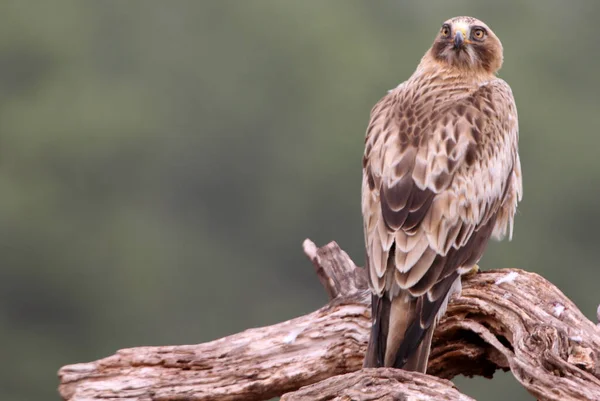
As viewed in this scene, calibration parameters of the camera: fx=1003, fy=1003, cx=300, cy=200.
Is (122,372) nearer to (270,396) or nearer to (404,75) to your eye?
(270,396)

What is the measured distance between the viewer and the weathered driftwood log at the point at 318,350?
18.1 feet

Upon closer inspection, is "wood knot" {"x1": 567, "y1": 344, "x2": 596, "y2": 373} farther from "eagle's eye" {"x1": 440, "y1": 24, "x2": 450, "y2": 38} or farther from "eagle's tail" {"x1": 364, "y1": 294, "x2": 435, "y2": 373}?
"eagle's eye" {"x1": 440, "y1": 24, "x2": 450, "y2": 38}

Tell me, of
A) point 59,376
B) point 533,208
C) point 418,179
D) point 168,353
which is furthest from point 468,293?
point 533,208

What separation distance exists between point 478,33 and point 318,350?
2.37 meters

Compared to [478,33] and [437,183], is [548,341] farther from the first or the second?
[478,33]

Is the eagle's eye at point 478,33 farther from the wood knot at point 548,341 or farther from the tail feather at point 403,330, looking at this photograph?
the wood knot at point 548,341

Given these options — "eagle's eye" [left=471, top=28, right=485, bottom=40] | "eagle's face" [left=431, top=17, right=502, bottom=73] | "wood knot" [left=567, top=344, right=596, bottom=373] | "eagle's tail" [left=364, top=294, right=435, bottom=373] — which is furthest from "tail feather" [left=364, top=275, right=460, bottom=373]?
"eagle's eye" [left=471, top=28, right=485, bottom=40]

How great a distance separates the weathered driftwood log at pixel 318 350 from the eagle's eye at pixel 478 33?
164 centimetres

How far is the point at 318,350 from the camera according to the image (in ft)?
18.9

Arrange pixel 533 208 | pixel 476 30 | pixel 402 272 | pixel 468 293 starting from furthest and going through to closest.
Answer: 1. pixel 533 208
2. pixel 476 30
3. pixel 468 293
4. pixel 402 272

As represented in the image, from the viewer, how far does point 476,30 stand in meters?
6.55

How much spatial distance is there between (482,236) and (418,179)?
52cm

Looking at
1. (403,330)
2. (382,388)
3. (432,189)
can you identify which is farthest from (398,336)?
(432,189)

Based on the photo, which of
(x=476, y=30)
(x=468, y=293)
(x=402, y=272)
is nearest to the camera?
(x=402, y=272)
